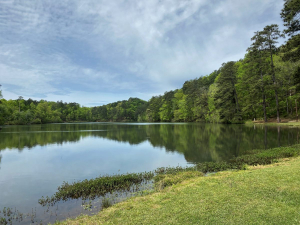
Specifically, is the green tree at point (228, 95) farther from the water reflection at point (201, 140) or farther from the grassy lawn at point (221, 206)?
the grassy lawn at point (221, 206)

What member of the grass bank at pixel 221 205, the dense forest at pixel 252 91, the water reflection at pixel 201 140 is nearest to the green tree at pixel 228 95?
the dense forest at pixel 252 91

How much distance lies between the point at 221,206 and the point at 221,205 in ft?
0.19

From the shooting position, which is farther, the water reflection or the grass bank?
the water reflection

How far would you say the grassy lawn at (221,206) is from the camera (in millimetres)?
4121

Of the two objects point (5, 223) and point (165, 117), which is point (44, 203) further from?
point (165, 117)

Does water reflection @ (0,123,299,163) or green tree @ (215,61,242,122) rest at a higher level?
green tree @ (215,61,242,122)

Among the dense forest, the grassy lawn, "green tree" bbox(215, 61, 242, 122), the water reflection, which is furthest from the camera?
"green tree" bbox(215, 61, 242, 122)

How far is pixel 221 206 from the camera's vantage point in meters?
4.71

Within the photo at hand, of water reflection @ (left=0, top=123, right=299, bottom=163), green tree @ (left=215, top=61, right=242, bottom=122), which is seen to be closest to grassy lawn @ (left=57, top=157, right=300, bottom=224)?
water reflection @ (left=0, top=123, right=299, bottom=163)

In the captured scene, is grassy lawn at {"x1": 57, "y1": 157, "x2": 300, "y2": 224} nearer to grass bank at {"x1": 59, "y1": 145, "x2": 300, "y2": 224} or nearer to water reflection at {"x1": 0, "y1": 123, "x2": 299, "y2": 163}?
grass bank at {"x1": 59, "y1": 145, "x2": 300, "y2": 224}

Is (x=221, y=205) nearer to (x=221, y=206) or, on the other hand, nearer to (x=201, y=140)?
(x=221, y=206)

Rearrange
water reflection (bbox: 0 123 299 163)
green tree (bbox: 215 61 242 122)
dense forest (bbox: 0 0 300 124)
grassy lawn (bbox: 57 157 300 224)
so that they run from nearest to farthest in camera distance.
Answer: grassy lawn (bbox: 57 157 300 224)
water reflection (bbox: 0 123 299 163)
dense forest (bbox: 0 0 300 124)
green tree (bbox: 215 61 242 122)

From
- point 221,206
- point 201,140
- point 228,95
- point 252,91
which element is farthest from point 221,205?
point 228,95

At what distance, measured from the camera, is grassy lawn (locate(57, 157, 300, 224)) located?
4.12 m
